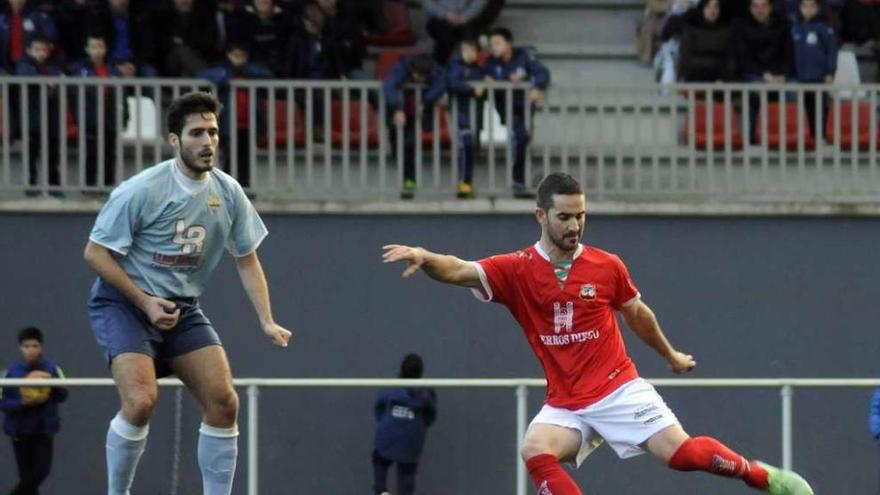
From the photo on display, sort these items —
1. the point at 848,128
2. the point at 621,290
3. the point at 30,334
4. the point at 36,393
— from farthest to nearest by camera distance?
the point at 848,128 → the point at 30,334 → the point at 36,393 → the point at 621,290

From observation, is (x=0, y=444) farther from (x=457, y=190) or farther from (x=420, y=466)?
(x=457, y=190)

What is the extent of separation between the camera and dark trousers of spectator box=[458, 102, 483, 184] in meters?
17.8

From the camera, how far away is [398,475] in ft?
50.2

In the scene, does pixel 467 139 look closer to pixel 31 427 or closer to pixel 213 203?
pixel 31 427

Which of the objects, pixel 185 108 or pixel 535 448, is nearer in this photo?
pixel 185 108

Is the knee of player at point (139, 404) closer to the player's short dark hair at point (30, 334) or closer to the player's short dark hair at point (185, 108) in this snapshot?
the player's short dark hair at point (185, 108)

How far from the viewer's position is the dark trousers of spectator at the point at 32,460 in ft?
46.8

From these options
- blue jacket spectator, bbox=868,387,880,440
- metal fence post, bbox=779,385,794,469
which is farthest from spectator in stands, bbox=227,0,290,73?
blue jacket spectator, bbox=868,387,880,440

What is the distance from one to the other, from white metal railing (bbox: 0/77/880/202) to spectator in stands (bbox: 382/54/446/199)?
0.02 m

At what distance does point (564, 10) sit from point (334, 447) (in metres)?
6.88

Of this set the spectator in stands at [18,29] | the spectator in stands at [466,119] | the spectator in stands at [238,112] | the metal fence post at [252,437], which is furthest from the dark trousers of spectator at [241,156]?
the metal fence post at [252,437]

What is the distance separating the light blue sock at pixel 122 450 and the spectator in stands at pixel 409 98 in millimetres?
6835

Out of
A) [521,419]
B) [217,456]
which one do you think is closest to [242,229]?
[217,456]

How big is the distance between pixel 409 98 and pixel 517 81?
2.84ft
